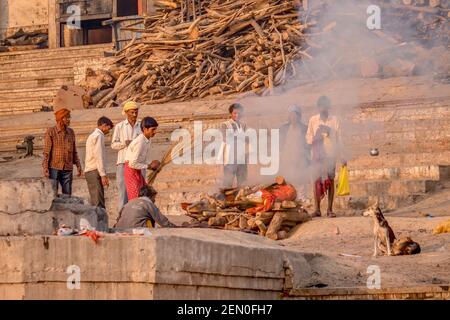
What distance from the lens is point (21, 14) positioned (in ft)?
117

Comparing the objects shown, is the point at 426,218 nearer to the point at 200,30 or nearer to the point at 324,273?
the point at 324,273

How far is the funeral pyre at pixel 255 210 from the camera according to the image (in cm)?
1638

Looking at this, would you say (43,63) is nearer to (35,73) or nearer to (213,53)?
(35,73)

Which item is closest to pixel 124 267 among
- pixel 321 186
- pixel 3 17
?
pixel 321 186

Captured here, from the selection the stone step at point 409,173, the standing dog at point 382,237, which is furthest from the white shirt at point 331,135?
the standing dog at point 382,237

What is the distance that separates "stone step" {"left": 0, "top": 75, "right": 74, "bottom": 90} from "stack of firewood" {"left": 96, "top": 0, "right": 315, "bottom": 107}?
1.46 m

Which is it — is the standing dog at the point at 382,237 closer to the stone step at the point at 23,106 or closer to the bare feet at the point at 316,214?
the bare feet at the point at 316,214

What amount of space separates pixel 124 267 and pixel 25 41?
81.9 feet

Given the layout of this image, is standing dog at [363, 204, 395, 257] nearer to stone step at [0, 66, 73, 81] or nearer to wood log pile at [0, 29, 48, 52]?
stone step at [0, 66, 73, 81]

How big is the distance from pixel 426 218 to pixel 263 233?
5.60 ft

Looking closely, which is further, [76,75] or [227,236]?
[76,75]

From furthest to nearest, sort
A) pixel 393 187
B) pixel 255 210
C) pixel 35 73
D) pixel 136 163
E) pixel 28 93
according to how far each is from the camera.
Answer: pixel 35 73 < pixel 28 93 < pixel 393 187 < pixel 255 210 < pixel 136 163
